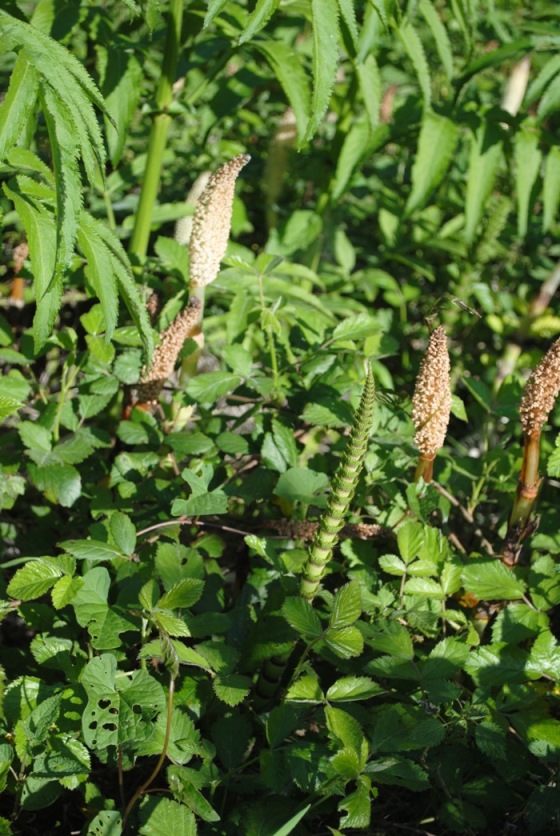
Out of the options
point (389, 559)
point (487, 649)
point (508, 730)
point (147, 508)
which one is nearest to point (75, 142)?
point (147, 508)

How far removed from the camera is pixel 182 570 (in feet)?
5.21

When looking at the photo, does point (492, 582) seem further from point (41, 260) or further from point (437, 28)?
point (437, 28)

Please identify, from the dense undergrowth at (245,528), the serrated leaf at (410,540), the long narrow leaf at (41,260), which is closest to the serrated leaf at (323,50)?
the dense undergrowth at (245,528)

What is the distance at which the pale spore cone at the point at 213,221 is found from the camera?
172 cm

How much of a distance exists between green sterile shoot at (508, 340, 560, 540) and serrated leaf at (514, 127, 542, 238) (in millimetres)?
1003

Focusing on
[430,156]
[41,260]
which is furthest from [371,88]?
[41,260]

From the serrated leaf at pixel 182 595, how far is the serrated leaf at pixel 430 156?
1427mm

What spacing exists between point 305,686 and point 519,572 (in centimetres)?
60

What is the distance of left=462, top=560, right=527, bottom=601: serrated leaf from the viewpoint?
5.42 ft

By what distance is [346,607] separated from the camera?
1.41 meters

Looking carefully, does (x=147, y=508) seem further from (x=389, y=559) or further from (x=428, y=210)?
(x=428, y=210)

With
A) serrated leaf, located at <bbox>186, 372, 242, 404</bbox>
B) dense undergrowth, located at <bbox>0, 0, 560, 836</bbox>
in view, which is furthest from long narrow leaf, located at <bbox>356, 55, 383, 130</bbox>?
serrated leaf, located at <bbox>186, 372, 242, 404</bbox>

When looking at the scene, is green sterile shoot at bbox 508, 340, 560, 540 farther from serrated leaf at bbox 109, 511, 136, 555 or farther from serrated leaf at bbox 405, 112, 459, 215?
serrated leaf at bbox 405, 112, 459, 215

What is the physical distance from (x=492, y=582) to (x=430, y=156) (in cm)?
132
